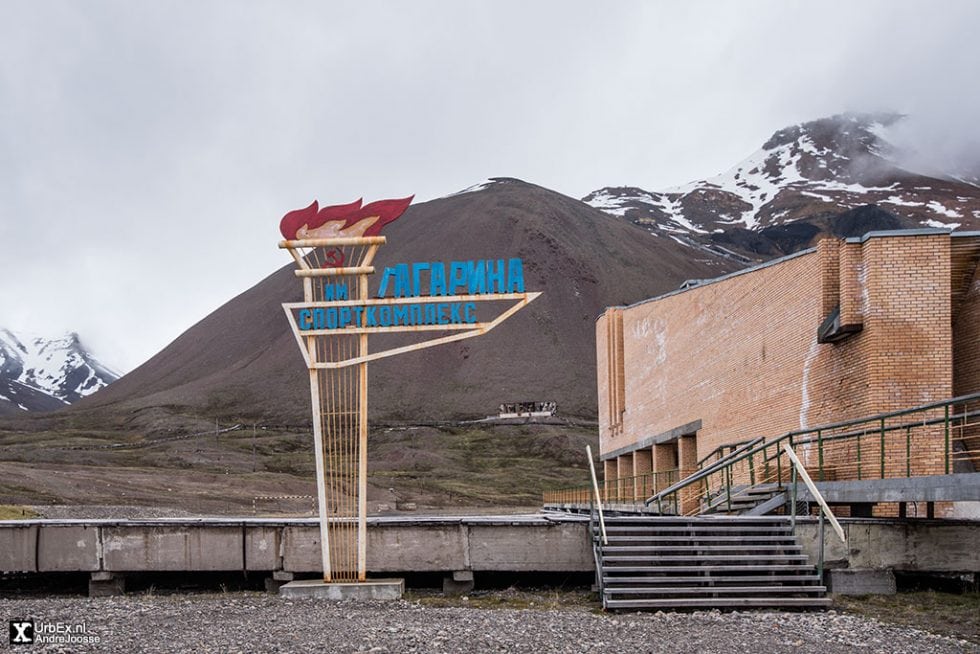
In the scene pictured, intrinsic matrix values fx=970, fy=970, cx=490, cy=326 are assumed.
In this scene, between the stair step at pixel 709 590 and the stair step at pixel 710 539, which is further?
the stair step at pixel 710 539

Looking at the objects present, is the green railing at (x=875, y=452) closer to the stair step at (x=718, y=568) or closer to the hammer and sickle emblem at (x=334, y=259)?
the stair step at (x=718, y=568)

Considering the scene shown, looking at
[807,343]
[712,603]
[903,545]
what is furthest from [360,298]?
[807,343]

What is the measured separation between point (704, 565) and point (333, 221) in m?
7.24

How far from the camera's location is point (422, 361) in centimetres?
12244

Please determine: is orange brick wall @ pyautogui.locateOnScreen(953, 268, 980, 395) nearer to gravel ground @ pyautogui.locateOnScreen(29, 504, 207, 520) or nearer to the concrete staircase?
the concrete staircase

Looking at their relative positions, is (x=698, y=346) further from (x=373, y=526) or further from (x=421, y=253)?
(x=421, y=253)

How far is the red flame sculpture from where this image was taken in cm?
1434

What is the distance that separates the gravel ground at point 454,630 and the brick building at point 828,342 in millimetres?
4398

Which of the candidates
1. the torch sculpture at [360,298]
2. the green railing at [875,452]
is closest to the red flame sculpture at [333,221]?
the torch sculpture at [360,298]

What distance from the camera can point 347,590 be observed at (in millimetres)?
13719

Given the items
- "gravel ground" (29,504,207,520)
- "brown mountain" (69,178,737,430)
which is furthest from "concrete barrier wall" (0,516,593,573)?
"brown mountain" (69,178,737,430)
